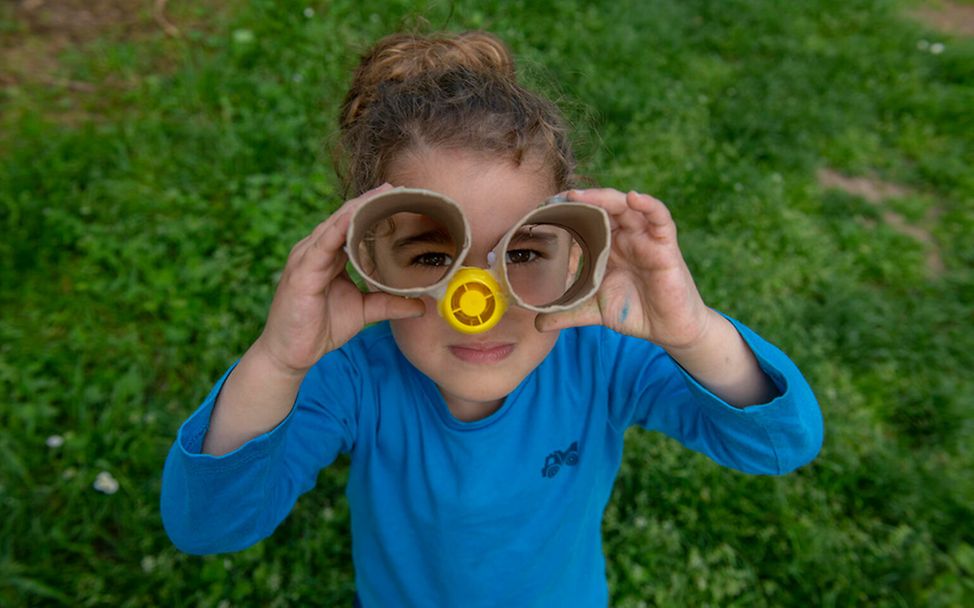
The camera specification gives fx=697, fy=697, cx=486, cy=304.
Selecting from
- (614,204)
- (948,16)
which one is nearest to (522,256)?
(614,204)

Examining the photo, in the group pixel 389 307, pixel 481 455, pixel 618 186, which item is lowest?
pixel 618 186

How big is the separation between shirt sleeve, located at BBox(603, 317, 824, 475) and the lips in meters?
0.46

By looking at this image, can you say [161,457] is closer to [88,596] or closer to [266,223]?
[88,596]

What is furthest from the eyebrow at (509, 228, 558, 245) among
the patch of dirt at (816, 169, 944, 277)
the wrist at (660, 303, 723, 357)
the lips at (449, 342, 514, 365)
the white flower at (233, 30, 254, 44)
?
the white flower at (233, 30, 254, 44)

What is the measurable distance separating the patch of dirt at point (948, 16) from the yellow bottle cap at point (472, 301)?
6.43 m

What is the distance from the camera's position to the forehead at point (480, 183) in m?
1.61

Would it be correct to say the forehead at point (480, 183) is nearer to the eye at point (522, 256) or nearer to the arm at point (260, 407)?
the eye at point (522, 256)

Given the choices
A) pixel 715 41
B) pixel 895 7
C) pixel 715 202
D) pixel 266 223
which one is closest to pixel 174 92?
pixel 266 223

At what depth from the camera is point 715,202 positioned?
13.9ft

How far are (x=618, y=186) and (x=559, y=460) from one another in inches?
100

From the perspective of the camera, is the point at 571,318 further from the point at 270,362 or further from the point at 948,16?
the point at 948,16

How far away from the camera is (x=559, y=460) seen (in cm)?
199

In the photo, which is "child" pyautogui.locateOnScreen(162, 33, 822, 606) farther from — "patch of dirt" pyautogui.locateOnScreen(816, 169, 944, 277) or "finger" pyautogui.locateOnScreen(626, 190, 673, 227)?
"patch of dirt" pyautogui.locateOnScreen(816, 169, 944, 277)

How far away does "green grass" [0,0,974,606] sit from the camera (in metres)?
2.85
